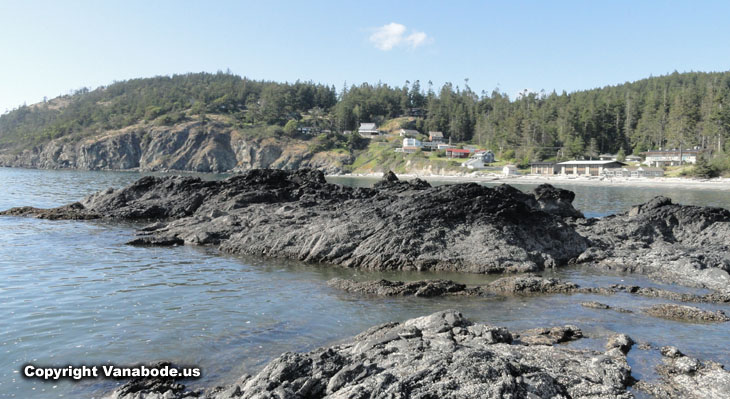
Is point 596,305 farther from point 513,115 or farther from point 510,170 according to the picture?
point 513,115

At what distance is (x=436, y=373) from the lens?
783 centimetres

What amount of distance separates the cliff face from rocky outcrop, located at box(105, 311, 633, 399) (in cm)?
13943

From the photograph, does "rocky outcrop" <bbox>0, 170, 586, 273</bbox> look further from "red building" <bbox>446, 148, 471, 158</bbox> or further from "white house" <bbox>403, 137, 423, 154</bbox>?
"white house" <bbox>403, 137, 423, 154</bbox>

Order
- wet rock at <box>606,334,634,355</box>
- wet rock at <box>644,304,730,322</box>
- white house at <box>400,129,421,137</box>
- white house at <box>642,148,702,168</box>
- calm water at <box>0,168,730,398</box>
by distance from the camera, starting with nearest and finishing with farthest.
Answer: wet rock at <box>606,334,634,355</box>, calm water at <box>0,168,730,398</box>, wet rock at <box>644,304,730,322</box>, white house at <box>642,148,702,168</box>, white house at <box>400,129,421,137</box>

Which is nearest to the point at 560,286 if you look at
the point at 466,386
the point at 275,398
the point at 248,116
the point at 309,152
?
the point at 466,386

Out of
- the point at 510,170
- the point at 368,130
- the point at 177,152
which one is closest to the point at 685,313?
the point at 510,170

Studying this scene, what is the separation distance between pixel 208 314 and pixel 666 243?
74.0 feet

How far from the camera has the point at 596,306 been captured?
14516mm

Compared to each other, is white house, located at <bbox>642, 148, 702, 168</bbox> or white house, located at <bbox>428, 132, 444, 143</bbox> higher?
white house, located at <bbox>428, 132, 444, 143</bbox>

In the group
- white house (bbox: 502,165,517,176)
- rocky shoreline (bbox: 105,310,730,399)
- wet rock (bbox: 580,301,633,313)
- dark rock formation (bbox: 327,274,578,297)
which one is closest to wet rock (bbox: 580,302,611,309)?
wet rock (bbox: 580,301,633,313)

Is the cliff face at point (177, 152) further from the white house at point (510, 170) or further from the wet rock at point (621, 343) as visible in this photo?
the wet rock at point (621, 343)

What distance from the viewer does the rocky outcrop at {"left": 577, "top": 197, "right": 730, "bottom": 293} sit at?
18766 millimetres

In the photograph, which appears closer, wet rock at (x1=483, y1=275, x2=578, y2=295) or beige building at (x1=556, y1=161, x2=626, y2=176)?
wet rock at (x1=483, y1=275, x2=578, y2=295)

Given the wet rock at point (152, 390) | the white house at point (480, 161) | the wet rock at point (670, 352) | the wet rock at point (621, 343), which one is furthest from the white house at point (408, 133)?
the wet rock at point (152, 390)
